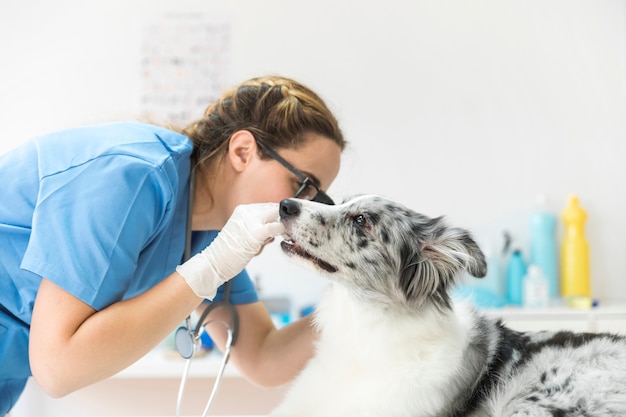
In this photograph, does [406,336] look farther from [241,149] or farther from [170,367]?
[170,367]

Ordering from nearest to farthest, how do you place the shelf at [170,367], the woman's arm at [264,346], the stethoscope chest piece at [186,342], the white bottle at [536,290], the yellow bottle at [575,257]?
the stethoscope chest piece at [186,342] < the woman's arm at [264,346] < the shelf at [170,367] < the white bottle at [536,290] < the yellow bottle at [575,257]

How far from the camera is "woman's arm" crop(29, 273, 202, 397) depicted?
1229mm

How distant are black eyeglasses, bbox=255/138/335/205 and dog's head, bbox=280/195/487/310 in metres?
0.20

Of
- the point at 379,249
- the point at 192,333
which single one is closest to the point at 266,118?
the point at 379,249

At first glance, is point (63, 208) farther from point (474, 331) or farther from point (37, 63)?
point (37, 63)

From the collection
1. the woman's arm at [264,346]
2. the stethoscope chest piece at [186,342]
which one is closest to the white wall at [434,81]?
the woman's arm at [264,346]

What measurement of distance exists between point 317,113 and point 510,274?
Result: 2053mm

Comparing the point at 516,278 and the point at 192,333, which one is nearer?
the point at 192,333

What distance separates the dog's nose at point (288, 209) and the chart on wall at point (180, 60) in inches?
88.7

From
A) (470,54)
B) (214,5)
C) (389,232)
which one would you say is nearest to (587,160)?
(470,54)

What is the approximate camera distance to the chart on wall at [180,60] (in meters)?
3.48

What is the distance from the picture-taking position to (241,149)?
1.62 metres

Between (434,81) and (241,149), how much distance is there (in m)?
2.15

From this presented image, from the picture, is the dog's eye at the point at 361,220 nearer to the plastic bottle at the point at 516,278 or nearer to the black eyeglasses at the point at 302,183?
the black eyeglasses at the point at 302,183
